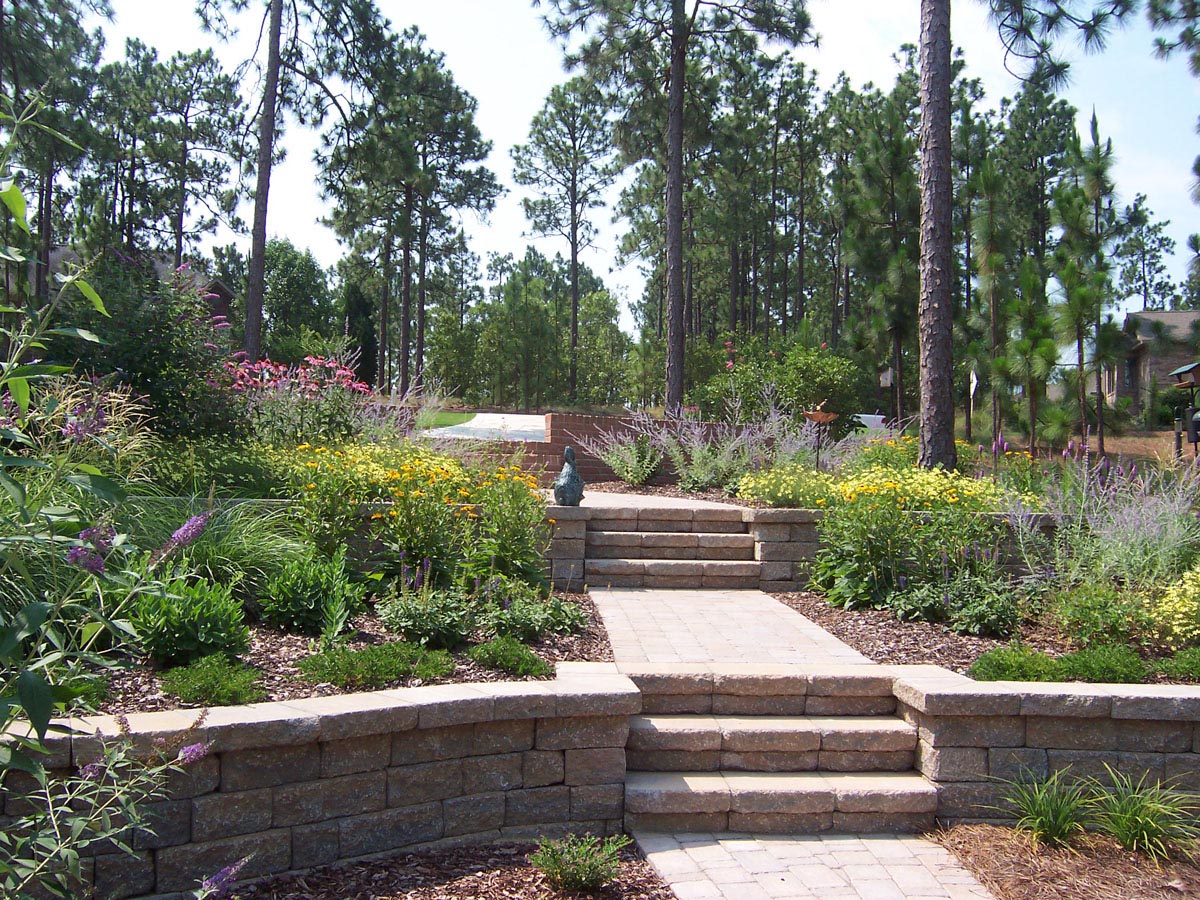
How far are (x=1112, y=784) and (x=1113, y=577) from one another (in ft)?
6.80

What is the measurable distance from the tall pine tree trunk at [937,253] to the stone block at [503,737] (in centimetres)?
586

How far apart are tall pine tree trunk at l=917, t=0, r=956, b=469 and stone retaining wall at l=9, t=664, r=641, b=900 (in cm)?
540

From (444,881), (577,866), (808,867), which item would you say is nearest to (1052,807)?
(808,867)

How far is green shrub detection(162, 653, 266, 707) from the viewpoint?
3389 mm

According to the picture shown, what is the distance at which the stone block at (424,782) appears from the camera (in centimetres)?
345

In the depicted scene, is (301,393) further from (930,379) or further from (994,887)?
(994,887)

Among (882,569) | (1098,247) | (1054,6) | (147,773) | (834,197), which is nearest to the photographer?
(147,773)

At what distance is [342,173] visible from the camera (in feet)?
51.0

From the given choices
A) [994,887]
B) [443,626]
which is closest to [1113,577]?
[994,887]

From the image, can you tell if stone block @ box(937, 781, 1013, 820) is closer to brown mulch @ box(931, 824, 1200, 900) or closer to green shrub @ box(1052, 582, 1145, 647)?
brown mulch @ box(931, 824, 1200, 900)

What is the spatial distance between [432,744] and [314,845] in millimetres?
539

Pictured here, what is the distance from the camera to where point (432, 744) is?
354 cm

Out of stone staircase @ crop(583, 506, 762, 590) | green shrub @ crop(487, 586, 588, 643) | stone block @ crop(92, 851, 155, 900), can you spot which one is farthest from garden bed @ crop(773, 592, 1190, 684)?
stone block @ crop(92, 851, 155, 900)

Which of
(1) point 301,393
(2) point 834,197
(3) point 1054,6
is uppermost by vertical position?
(2) point 834,197
